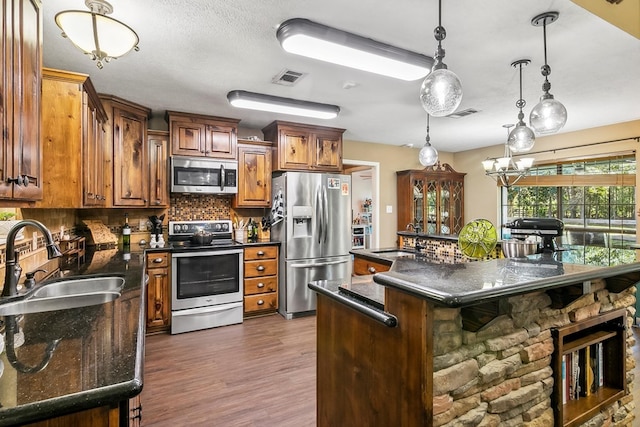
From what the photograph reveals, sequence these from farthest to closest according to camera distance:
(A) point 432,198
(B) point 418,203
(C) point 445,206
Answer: (C) point 445,206 < (A) point 432,198 < (B) point 418,203

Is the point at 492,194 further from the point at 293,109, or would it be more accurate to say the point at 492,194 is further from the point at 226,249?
the point at 226,249

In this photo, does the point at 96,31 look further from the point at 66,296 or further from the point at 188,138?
the point at 188,138

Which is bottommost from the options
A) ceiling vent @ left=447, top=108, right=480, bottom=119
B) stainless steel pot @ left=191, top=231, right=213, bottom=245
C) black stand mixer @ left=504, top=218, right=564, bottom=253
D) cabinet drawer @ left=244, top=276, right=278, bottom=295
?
cabinet drawer @ left=244, top=276, right=278, bottom=295

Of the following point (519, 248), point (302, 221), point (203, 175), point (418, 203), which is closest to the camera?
point (519, 248)

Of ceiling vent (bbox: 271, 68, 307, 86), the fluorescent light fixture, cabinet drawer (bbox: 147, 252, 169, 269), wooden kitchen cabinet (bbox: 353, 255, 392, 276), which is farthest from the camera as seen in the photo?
cabinet drawer (bbox: 147, 252, 169, 269)

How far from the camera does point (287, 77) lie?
2.87 metres

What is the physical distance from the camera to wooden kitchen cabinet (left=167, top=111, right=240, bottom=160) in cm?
386

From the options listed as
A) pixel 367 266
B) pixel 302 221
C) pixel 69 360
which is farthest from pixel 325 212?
pixel 69 360

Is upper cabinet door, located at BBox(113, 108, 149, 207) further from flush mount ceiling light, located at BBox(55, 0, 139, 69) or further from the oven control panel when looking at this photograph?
flush mount ceiling light, located at BBox(55, 0, 139, 69)

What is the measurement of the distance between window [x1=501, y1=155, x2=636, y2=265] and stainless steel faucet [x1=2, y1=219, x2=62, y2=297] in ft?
16.3

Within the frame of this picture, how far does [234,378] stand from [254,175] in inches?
97.6

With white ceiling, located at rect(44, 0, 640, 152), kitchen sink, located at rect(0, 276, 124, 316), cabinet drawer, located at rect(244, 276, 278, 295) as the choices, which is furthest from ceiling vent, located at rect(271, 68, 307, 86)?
cabinet drawer, located at rect(244, 276, 278, 295)

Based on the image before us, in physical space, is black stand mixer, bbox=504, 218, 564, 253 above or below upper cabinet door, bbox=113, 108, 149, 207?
below

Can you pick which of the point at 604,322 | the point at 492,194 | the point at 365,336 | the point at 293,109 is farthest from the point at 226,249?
the point at 492,194
